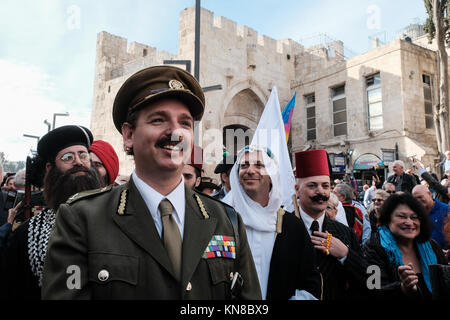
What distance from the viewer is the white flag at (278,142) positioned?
3.55 metres

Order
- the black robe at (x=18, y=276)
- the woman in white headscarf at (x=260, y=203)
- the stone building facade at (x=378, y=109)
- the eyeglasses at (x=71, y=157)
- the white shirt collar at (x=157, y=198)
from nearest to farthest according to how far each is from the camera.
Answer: the white shirt collar at (x=157, y=198)
the black robe at (x=18, y=276)
the woman in white headscarf at (x=260, y=203)
the eyeglasses at (x=71, y=157)
the stone building facade at (x=378, y=109)

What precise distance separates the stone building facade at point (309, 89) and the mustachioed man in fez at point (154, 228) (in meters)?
12.7

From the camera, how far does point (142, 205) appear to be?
134 cm

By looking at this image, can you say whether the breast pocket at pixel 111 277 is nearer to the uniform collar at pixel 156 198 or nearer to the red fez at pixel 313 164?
the uniform collar at pixel 156 198

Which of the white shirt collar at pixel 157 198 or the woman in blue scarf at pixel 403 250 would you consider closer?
the white shirt collar at pixel 157 198

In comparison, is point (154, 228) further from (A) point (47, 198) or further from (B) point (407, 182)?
(B) point (407, 182)

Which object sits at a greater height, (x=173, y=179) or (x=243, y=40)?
(x=243, y=40)

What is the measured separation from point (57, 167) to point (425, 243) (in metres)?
3.47

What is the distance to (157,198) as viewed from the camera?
138 cm

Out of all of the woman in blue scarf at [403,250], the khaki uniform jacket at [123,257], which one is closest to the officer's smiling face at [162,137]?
the khaki uniform jacket at [123,257]

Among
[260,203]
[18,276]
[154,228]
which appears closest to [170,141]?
[154,228]

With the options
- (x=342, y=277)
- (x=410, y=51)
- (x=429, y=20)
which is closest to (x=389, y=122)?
(x=410, y=51)
